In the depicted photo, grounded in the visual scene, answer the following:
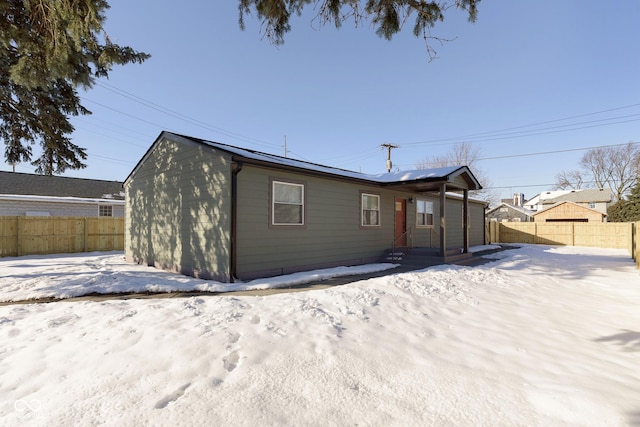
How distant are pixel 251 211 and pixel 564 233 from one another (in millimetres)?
23663

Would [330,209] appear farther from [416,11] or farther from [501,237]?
[501,237]

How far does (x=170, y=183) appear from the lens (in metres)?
9.44

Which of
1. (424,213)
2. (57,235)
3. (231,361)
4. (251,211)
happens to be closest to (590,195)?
(424,213)

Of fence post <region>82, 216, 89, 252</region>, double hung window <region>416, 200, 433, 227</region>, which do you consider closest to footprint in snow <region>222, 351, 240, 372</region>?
double hung window <region>416, 200, 433, 227</region>

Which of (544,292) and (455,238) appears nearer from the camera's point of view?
(544,292)

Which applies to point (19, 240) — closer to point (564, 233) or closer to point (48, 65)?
point (48, 65)

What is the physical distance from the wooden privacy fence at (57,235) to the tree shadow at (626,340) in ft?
61.7

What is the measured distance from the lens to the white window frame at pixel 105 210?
19.6m

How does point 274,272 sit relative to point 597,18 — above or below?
below

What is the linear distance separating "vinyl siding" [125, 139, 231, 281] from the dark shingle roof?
11056 millimetres

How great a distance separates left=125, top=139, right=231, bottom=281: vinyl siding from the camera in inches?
301

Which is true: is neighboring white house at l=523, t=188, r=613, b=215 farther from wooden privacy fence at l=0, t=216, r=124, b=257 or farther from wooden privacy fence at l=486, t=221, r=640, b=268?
wooden privacy fence at l=0, t=216, r=124, b=257

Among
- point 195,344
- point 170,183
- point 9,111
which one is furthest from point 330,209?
point 9,111

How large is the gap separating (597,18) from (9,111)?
17.8 meters
